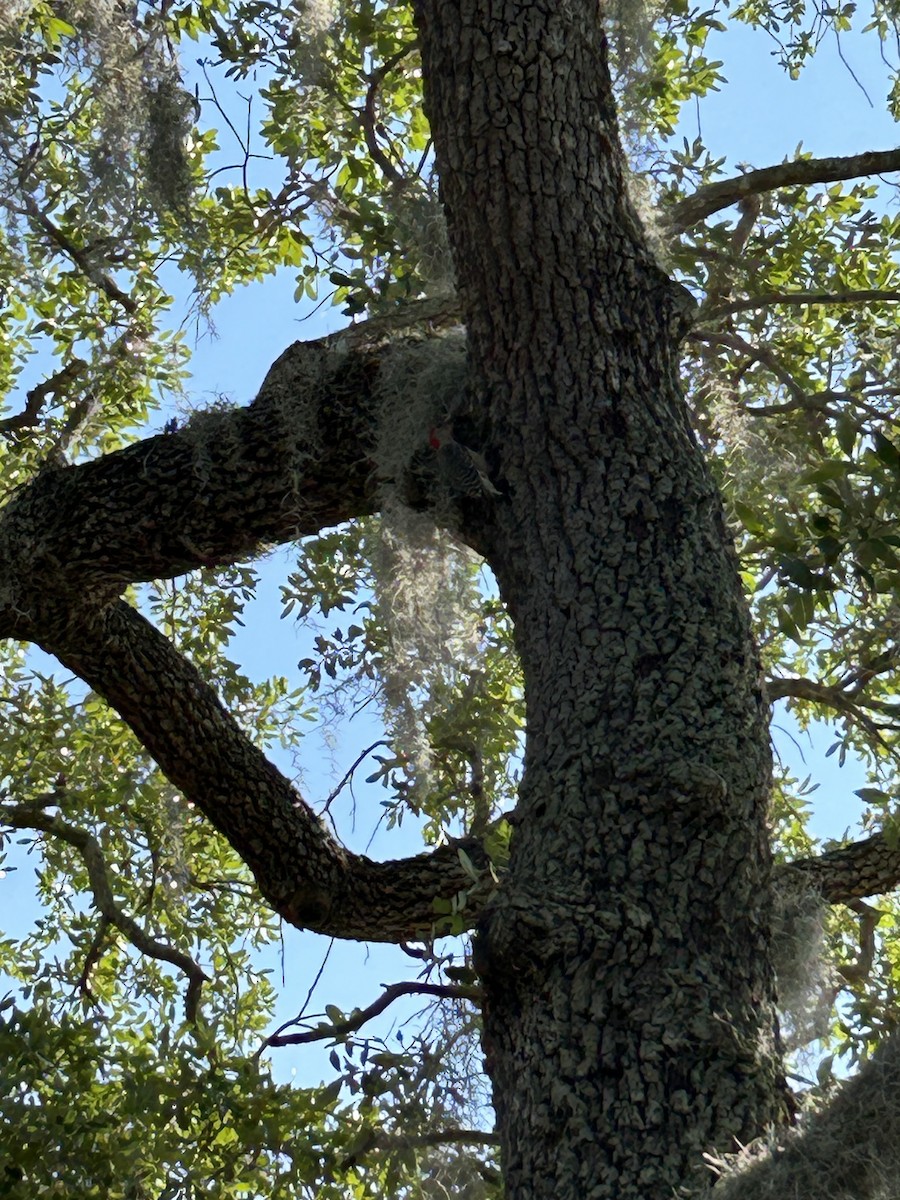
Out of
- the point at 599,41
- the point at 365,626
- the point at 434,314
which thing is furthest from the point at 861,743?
the point at 599,41

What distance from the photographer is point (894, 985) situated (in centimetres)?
435

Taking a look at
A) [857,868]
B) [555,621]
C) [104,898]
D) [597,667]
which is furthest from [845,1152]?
[104,898]

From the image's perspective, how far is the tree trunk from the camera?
1954mm

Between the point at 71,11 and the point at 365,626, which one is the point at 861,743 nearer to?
the point at 365,626

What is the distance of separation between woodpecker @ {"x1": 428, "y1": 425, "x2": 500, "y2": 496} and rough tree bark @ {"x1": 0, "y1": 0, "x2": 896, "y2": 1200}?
0.10ft

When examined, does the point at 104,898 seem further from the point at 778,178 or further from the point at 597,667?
the point at 778,178

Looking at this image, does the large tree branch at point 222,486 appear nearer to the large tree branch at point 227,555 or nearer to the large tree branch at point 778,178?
the large tree branch at point 227,555

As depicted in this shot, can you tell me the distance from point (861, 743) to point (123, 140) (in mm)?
3347

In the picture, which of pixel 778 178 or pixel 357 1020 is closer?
pixel 357 1020

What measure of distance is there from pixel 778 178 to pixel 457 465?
5.18ft

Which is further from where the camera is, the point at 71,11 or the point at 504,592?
the point at 71,11

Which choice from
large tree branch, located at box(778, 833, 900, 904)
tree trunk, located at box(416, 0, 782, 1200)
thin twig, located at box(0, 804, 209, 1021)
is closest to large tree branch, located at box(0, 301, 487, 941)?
tree trunk, located at box(416, 0, 782, 1200)

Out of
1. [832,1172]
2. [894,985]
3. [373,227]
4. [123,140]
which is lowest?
[832,1172]

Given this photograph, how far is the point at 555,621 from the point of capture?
8.01 ft
